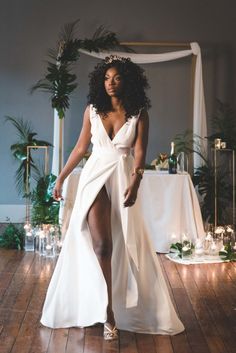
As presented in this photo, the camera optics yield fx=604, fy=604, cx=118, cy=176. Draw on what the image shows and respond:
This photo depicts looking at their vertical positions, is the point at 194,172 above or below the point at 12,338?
above

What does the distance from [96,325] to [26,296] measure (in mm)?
832

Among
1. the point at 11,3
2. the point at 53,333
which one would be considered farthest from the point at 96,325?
the point at 11,3

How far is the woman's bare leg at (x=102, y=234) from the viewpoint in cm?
321

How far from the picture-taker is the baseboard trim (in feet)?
24.8

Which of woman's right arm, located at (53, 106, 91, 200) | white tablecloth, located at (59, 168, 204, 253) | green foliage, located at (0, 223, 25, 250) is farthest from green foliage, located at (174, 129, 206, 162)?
woman's right arm, located at (53, 106, 91, 200)

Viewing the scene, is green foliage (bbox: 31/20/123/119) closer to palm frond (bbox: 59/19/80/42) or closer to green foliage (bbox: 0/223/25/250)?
palm frond (bbox: 59/19/80/42)

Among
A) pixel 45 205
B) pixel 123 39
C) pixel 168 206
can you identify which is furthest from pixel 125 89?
pixel 123 39

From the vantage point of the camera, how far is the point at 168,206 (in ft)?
18.1

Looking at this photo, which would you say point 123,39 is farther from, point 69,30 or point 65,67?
point 65,67

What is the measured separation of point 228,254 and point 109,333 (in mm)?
2378

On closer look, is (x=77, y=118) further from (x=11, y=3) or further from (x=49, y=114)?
(x=11, y=3)

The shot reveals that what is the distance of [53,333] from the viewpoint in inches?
131

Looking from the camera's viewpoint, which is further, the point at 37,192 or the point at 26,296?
the point at 37,192

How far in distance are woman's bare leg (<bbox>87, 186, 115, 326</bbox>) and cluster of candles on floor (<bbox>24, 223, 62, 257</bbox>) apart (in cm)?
225
